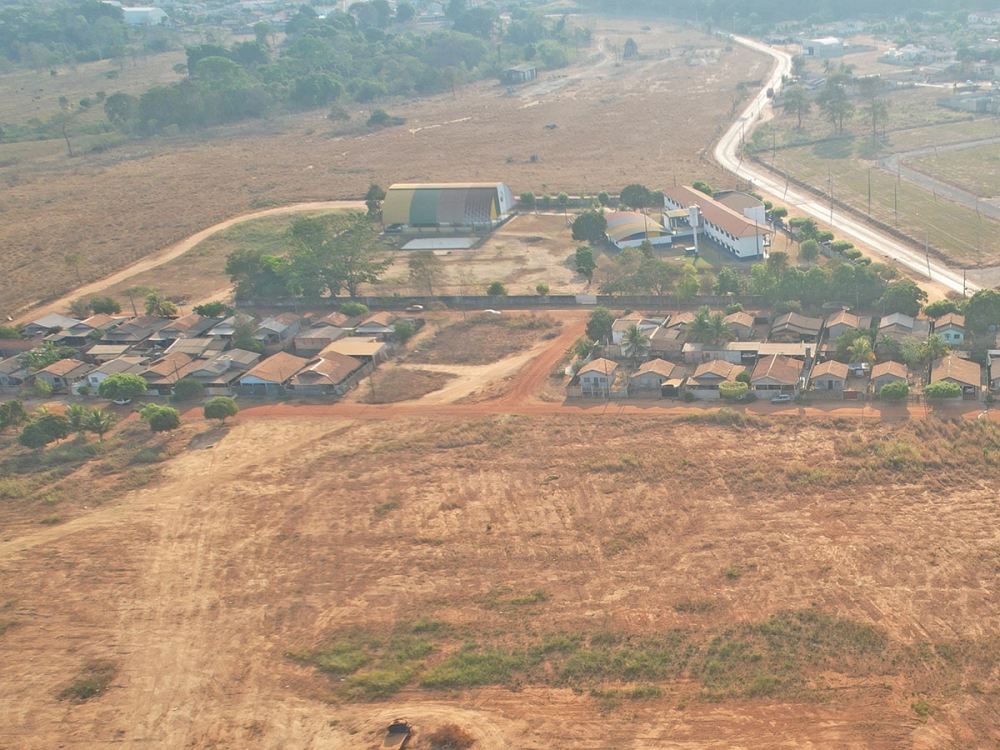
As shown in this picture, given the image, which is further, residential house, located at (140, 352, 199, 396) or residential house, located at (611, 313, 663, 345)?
residential house, located at (611, 313, 663, 345)

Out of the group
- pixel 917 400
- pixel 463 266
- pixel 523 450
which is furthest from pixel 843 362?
pixel 463 266

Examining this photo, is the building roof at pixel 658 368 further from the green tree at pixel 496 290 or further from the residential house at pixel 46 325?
the residential house at pixel 46 325

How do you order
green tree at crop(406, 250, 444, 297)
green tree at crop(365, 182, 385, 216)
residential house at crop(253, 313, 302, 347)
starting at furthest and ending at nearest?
green tree at crop(365, 182, 385, 216)
green tree at crop(406, 250, 444, 297)
residential house at crop(253, 313, 302, 347)

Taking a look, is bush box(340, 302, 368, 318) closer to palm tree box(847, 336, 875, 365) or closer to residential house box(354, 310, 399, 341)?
residential house box(354, 310, 399, 341)

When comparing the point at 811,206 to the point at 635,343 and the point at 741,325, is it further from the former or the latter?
the point at 635,343

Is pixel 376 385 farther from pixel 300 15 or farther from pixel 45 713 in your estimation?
pixel 300 15

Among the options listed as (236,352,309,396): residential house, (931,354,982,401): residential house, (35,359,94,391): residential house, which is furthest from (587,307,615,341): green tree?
(35,359,94,391): residential house
